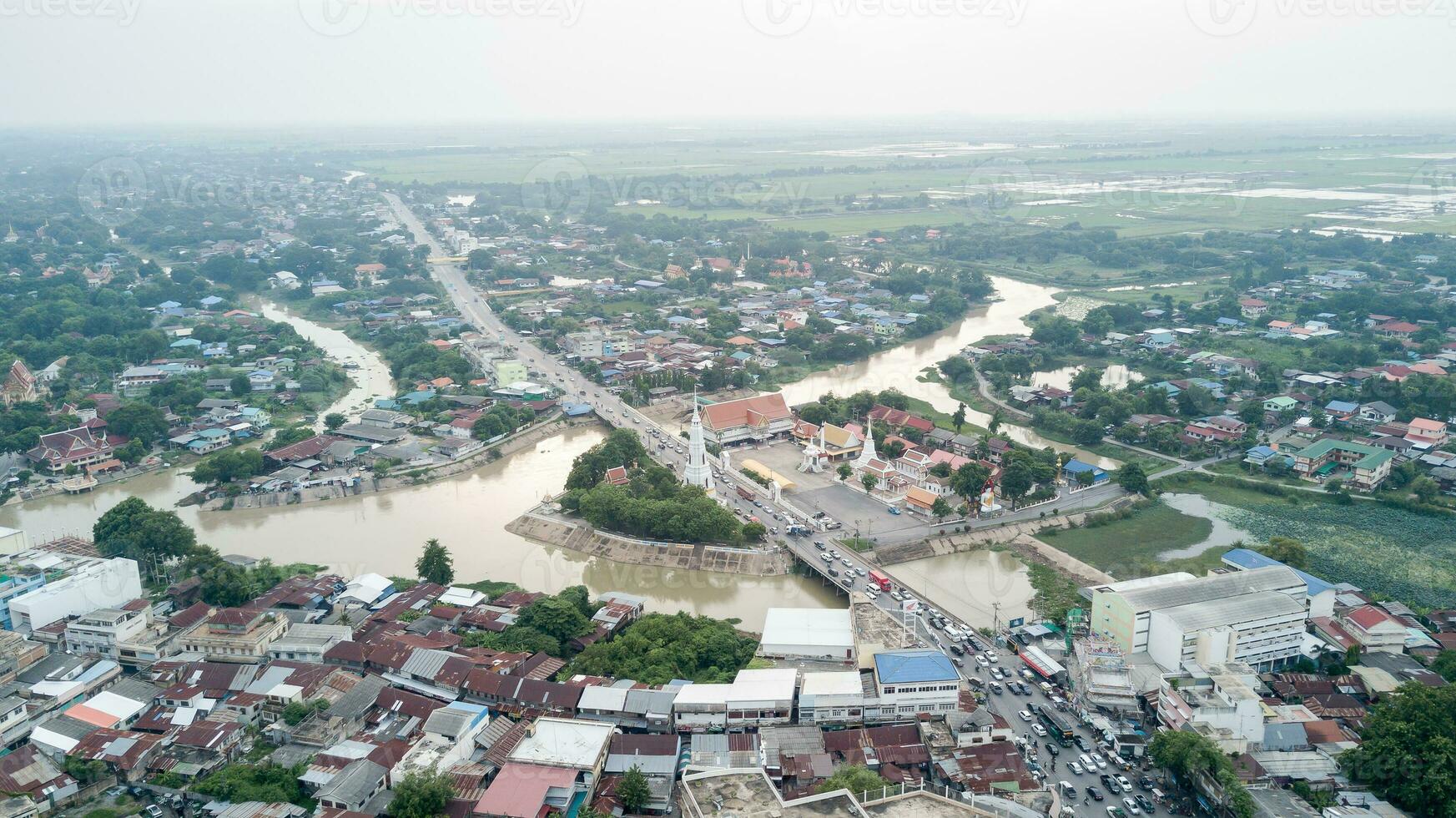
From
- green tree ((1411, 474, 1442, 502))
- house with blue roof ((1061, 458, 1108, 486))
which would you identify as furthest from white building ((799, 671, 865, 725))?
green tree ((1411, 474, 1442, 502))

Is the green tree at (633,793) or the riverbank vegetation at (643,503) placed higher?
the riverbank vegetation at (643,503)

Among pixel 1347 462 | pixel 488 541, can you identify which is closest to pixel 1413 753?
pixel 1347 462

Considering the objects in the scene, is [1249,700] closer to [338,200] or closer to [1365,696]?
[1365,696]

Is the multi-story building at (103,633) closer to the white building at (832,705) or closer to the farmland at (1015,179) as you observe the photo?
the white building at (832,705)

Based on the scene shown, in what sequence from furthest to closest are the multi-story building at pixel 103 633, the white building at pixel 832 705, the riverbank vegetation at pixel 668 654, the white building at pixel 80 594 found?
1. the white building at pixel 80 594
2. the multi-story building at pixel 103 633
3. the riverbank vegetation at pixel 668 654
4. the white building at pixel 832 705

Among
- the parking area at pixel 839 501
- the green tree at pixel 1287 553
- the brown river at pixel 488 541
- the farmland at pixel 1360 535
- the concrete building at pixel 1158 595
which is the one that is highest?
A: the concrete building at pixel 1158 595

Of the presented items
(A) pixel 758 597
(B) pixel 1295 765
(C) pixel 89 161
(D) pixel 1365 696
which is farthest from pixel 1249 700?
(C) pixel 89 161

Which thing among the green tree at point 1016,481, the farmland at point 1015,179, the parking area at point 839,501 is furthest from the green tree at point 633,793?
the farmland at point 1015,179
